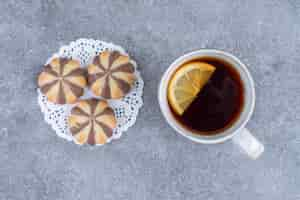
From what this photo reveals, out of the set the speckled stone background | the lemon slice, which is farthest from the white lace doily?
the lemon slice

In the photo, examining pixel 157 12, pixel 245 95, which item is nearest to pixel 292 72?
pixel 245 95

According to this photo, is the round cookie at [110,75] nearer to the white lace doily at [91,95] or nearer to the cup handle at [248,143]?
the white lace doily at [91,95]

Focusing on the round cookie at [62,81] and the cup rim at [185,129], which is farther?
the round cookie at [62,81]

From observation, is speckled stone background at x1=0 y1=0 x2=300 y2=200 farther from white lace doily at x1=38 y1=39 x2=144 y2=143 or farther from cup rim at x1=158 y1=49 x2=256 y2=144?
cup rim at x1=158 y1=49 x2=256 y2=144

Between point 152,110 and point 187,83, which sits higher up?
point 187,83

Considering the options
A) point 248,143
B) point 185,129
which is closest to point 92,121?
point 185,129

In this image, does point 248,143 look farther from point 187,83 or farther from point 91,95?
point 91,95

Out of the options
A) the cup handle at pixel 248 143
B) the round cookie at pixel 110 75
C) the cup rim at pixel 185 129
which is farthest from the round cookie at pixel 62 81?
the cup handle at pixel 248 143
